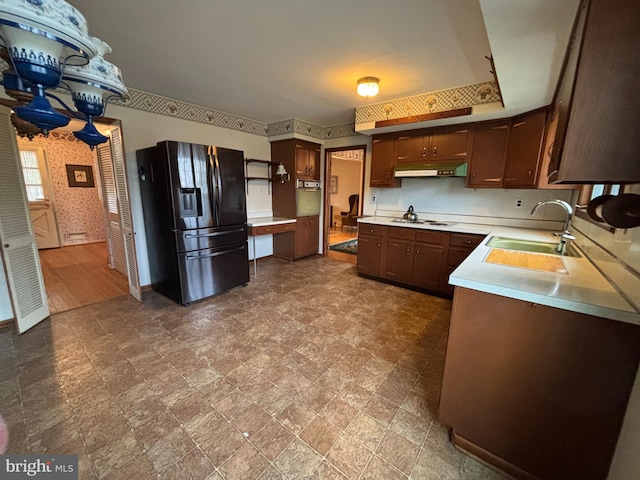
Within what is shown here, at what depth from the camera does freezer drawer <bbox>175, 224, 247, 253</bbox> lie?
9.56 ft

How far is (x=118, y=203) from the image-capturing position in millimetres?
3238

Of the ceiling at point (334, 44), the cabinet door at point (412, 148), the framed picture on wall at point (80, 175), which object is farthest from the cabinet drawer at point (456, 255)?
the framed picture on wall at point (80, 175)

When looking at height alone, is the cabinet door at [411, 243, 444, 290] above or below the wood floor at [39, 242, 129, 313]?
above

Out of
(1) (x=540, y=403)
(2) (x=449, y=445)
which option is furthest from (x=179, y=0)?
(2) (x=449, y=445)

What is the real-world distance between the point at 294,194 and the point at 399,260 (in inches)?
87.1

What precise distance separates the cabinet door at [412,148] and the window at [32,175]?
23.6 feet

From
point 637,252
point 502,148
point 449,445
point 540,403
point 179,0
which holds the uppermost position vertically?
point 179,0

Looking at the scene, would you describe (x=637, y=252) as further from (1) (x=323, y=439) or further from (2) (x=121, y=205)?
(2) (x=121, y=205)

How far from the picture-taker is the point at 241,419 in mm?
1552

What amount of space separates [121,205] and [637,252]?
439cm

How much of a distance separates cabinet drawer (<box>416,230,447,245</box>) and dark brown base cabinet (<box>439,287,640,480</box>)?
205 cm

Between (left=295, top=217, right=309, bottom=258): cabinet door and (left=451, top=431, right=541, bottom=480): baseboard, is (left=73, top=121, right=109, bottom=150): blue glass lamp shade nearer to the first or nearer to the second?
(left=451, top=431, right=541, bottom=480): baseboard

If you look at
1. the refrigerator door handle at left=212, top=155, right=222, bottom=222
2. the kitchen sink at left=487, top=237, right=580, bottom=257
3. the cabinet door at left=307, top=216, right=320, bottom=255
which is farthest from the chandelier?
the cabinet door at left=307, top=216, right=320, bottom=255

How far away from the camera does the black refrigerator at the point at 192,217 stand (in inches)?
111
